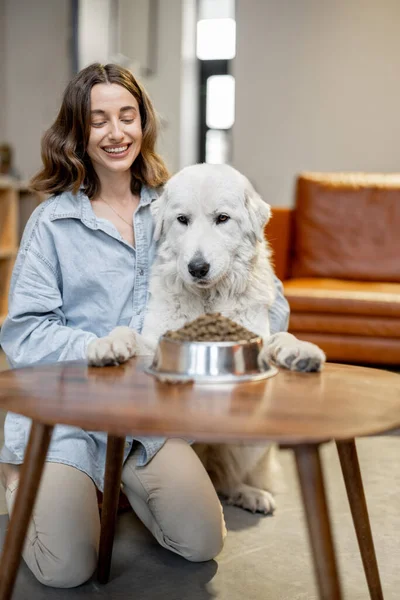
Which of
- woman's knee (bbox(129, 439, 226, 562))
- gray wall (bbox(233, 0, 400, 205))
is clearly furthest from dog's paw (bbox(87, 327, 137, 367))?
gray wall (bbox(233, 0, 400, 205))

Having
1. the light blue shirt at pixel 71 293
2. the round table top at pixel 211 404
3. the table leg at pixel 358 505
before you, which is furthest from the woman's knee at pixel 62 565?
the table leg at pixel 358 505

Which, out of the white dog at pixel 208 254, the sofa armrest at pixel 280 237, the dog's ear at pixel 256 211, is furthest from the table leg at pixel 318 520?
the sofa armrest at pixel 280 237

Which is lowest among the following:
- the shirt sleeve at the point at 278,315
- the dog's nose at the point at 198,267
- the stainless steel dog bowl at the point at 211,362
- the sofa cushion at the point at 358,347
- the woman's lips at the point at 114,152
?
the sofa cushion at the point at 358,347

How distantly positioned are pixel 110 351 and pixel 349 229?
3.45m

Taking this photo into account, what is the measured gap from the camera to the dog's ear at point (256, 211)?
1967 mm

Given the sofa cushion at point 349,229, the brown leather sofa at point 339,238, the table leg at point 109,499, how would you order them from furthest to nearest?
the sofa cushion at point 349,229, the brown leather sofa at point 339,238, the table leg at point 109,499

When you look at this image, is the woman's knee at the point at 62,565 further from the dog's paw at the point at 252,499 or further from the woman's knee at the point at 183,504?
the dog's paw at the point at 252,499

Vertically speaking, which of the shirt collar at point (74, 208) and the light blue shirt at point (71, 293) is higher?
the shirt collar at point (74, 208)

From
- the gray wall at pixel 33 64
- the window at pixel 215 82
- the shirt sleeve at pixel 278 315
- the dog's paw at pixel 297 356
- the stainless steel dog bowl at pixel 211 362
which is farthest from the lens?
the window at pixel 215 82

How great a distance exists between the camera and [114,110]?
202cm

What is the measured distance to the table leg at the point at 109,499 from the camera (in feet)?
5.40

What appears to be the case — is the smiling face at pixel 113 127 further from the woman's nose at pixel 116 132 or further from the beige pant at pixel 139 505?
the beige pant at pixel 139 505

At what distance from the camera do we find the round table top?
1.00m

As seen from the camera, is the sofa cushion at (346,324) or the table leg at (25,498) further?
the sofa cushion at (346,324)
